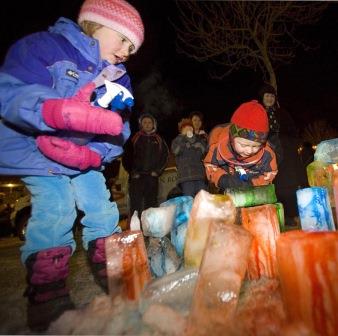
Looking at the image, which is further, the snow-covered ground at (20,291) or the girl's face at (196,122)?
the girl's face at (196,122)

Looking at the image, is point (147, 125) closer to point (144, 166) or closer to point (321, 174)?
point (144, 166)

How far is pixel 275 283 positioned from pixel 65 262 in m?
0.98

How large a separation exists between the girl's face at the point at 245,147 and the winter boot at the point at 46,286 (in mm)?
1528

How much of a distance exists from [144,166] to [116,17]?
7.98 ft

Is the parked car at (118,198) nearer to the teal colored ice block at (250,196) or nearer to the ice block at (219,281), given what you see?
the teal colored ice block at (250,196)

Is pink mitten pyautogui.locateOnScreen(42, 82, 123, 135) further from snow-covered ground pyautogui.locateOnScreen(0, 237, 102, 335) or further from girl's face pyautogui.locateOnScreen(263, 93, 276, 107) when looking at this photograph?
girl's face pyautogui.locateOnScreen(263, 93, 276, 107)

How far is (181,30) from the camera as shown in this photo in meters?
7.87

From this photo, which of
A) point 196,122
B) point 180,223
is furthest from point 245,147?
point 196,122

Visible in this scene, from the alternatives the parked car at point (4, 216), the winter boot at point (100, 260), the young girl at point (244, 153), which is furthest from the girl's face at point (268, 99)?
the parked car at point (4, 216)

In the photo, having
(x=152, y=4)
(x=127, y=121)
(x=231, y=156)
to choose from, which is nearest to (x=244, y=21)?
(x=152, y=4)

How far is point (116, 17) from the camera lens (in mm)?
1868

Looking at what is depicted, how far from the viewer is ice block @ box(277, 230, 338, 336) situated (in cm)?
111

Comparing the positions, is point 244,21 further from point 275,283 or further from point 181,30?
point 275,283

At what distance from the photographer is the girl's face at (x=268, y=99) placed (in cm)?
363
